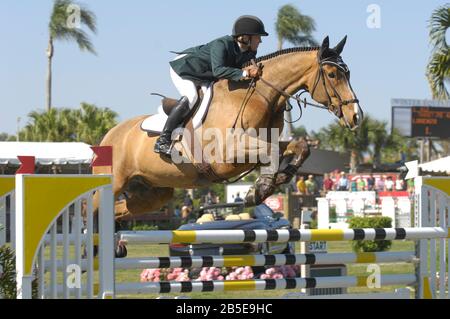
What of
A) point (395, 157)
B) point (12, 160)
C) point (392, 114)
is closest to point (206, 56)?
point (12, 160)

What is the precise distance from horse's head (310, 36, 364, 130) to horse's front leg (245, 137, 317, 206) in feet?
1.18

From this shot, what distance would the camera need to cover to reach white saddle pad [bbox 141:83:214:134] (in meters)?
6.63

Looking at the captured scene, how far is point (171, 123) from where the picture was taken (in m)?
6.70

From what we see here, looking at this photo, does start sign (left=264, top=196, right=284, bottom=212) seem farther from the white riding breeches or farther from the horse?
the white riding breeches

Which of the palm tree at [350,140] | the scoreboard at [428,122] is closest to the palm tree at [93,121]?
the scoreboard at [428,122]

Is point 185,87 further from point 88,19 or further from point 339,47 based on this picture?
point 88,19

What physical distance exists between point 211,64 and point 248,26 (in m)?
0.46

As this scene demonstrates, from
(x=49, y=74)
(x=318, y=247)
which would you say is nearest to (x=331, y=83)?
(x=318, y=247)

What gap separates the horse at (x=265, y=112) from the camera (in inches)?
246

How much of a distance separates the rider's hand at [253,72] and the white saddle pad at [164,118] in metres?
0.38

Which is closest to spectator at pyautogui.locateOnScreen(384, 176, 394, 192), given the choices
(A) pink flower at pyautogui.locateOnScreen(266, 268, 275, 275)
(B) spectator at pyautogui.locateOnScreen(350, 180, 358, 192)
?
(B) spectator at pyautogui.locateOnScreen(350, 180, 358, 192)
